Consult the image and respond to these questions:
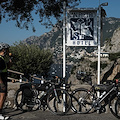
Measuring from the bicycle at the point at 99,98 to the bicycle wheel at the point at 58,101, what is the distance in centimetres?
24

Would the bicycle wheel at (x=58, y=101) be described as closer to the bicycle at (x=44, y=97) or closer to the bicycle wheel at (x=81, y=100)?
the bicycle at (x=44, y=97)

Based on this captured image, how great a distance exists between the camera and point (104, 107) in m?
4.88

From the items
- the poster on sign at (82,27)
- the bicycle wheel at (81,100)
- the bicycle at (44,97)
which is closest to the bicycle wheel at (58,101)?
the bicycle at (44,97)

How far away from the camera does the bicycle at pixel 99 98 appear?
4570mm

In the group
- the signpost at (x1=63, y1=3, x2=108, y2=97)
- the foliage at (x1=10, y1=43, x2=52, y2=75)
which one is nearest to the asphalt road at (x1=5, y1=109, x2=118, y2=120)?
the signpost at (x1=63, y1=3, x2=108, y2=97)

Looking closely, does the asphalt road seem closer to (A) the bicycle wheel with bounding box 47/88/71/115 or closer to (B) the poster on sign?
(A) the bicycle wheel with bounding box 47/88/71/115

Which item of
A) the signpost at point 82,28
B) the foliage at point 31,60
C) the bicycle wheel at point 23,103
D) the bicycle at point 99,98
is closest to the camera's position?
the bicycle at point 99,98

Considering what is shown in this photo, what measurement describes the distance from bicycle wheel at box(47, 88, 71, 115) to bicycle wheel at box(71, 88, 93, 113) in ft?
0.67

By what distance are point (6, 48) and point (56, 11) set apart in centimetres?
496

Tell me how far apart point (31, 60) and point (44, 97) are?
541 inches

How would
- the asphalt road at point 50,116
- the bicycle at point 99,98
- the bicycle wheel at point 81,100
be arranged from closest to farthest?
the asphalt road at point 50,116, the bicycle at point 99,98, the bicycle wheel at point 81,100

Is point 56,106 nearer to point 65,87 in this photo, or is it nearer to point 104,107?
point 65,87

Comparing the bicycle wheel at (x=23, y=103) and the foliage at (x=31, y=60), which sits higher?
the foliage at (x=31, y=60)

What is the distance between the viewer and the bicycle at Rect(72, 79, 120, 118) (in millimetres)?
4570
